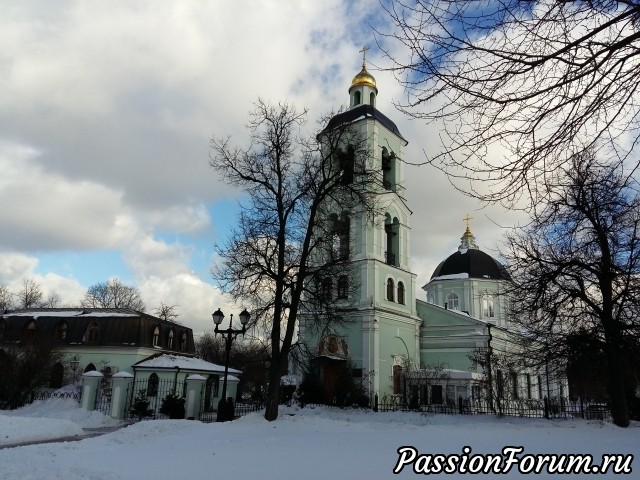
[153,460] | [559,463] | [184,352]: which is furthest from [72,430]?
[184,352]

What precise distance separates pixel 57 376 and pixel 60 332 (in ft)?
12.2

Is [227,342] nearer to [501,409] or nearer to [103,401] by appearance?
[103,401]

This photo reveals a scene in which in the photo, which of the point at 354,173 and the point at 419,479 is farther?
the point at 354,173

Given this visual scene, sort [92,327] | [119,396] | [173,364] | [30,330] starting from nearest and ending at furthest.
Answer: [119,396] < [173,364] < [92,327] < [30,330]

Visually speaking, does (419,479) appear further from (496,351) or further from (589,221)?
(496,351)

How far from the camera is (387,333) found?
1240 inches

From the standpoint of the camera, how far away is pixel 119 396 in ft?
73.0

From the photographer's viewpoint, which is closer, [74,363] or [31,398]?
[31,398]

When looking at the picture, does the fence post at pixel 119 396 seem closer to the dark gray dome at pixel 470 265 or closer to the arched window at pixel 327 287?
the arched window at pixel 327 287

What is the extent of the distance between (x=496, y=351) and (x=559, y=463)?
92.8ft

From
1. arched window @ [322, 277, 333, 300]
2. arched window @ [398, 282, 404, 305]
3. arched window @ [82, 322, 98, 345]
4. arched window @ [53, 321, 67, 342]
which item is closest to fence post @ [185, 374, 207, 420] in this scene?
arched window @ [322, 277, 333, 300]

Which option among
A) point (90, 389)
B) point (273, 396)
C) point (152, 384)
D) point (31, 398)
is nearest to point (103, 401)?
point (90, 389)
